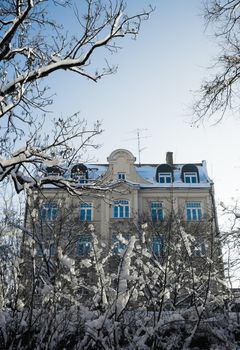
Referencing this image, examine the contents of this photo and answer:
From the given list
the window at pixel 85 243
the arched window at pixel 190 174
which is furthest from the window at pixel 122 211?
the arched window at pixel 190 174

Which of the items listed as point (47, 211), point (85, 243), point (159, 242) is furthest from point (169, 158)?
point (47, 211)

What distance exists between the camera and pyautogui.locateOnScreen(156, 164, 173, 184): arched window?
101 feet

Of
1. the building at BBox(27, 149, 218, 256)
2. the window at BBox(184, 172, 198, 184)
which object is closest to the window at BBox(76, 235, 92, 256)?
the building at BBox(27, 149, 218, 256)

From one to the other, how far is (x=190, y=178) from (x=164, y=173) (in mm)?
2367

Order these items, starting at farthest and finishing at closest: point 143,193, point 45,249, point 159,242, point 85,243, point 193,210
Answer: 1. point 143,193
2. point 193,210
3. point 85,243
4. point 159,242
5. point 45,249

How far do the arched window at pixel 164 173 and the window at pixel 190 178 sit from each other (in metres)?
1.43

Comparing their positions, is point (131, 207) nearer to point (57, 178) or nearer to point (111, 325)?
point (57, 178)

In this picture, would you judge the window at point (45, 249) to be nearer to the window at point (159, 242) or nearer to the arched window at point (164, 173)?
the window at point (159, 242)

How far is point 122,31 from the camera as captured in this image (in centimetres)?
980

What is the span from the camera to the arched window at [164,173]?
101 ft

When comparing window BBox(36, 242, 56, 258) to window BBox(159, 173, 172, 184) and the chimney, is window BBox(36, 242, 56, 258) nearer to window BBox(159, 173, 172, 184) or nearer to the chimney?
window BBox(159, 173, 172, 184)

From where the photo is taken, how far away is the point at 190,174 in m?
31.0

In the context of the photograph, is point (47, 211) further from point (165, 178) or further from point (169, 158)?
point (169, 158)

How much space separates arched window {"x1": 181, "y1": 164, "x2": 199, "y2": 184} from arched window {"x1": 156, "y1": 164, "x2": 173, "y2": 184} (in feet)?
4.16
